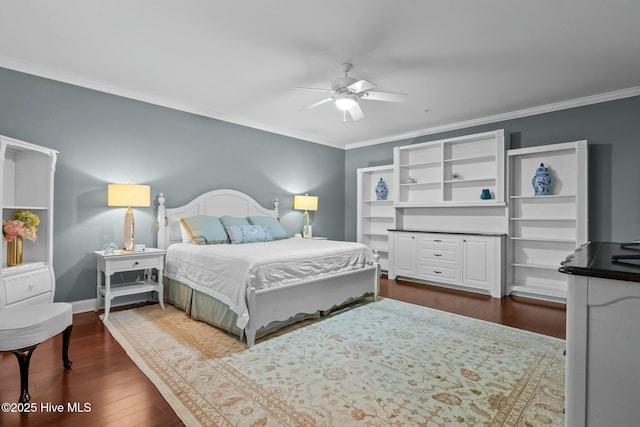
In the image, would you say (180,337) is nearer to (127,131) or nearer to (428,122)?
(127,131)

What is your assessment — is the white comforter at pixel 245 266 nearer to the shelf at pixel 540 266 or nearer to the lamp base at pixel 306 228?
the lamp base at pixel 306 228

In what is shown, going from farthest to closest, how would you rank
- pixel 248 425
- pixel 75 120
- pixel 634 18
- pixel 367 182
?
pixel 367 182 → pixel 75 120 → pixel 634 18 → pixel 248 425

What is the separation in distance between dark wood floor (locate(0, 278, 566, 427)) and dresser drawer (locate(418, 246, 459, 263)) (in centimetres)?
132

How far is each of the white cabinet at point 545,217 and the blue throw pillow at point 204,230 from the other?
412cm

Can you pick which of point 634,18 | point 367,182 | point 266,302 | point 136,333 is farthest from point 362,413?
point 367,182

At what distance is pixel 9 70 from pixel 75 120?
25.6 inches

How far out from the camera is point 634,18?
239 centimetres

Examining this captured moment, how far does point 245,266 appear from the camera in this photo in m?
2.74

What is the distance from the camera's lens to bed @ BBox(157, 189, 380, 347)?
2.76m

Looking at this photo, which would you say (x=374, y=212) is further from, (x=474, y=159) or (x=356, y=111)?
(x=356, y=111)

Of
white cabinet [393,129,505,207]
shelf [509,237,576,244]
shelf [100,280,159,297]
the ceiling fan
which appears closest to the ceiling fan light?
the ceiling fan

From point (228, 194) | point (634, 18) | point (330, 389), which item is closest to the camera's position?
point (330, 389)

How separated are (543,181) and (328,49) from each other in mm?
3434

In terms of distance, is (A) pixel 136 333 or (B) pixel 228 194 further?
(B) pixel 228 194
